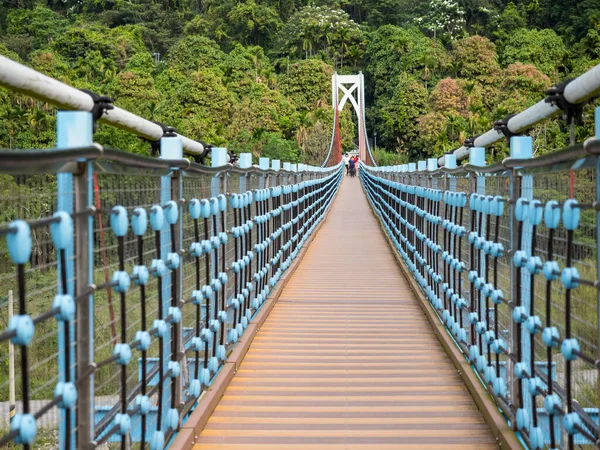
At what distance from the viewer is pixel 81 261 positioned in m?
1.72

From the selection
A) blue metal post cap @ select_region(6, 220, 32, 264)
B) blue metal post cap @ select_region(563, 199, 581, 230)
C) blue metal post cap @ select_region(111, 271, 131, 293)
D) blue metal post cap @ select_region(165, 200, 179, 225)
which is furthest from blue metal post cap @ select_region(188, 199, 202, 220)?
blue metal post cap @ select_region(6, 220, 32, 264)

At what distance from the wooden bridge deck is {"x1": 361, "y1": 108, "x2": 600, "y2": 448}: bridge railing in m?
0.20

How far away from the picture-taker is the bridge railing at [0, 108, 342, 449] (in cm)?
150

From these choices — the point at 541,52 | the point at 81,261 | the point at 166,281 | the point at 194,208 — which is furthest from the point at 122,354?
the point at 541,52

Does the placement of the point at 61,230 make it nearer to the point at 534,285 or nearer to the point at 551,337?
the point at 551,337

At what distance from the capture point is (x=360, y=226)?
1153cm

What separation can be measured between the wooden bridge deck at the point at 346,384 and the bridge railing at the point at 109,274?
0.21 m

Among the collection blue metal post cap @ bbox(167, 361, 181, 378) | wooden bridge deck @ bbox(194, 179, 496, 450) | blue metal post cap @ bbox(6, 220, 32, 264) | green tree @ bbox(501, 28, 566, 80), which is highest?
green tree @ bbox(501, 28, 566, 80)

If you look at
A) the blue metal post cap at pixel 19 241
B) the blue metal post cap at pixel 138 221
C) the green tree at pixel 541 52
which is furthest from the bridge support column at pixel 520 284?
the green tree at pixel 541 52

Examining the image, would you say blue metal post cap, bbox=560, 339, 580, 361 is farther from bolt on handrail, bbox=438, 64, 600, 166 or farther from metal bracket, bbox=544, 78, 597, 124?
metal bracket, bbox=544, 78, 597, 124

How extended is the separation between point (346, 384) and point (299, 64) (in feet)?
147

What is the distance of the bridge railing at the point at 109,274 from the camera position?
1505mm

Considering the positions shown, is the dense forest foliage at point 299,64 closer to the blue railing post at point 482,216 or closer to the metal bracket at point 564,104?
the blue railing post at point 482,216

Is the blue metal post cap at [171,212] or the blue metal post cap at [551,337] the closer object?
the blue metal post cap at [551,337]
